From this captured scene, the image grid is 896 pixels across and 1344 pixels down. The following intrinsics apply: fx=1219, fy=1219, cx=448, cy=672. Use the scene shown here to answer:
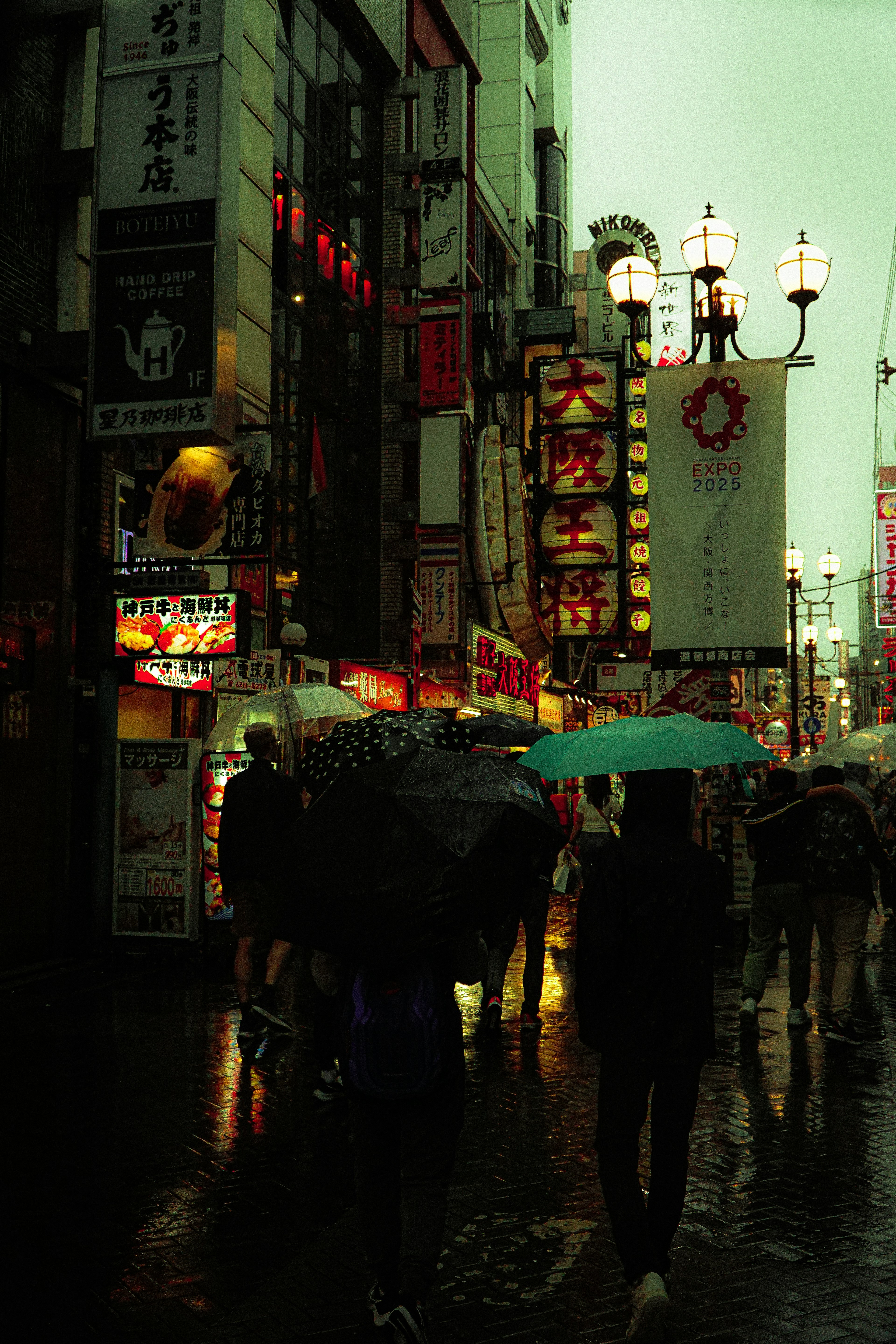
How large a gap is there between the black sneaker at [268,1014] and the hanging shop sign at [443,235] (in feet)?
56.6

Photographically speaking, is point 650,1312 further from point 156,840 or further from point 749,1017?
point 156,840

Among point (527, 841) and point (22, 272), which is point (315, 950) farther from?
point (22, 272)

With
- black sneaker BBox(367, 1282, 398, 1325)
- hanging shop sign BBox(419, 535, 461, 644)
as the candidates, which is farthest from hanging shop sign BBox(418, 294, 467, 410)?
black sneaker BBox(367, 1282, 398, 1325)

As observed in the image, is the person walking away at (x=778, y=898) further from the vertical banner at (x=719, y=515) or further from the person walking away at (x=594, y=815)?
the vertical banner at (x=719, y=515)

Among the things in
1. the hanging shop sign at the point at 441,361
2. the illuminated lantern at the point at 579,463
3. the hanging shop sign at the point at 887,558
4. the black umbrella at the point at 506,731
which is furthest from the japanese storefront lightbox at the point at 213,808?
the hanging shop sign at the point at 887,558

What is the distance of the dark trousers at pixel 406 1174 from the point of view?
3.95 m

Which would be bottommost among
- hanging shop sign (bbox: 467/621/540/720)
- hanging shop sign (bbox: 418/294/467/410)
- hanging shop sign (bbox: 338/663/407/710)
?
hanging shop sign (bbox: 338/663/407/710)

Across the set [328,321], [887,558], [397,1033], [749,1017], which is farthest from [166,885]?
[887,558]

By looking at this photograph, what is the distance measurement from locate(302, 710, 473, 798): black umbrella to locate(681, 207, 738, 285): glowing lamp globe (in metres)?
10.2

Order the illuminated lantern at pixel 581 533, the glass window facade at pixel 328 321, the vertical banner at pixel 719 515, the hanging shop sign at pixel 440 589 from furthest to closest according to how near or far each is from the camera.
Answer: the illuminated lantern at pixel 581 533
the hanging shop sign at pixel 440 589
the glass window facade at pixel 328 321
the vertical banner at pixel 719 515

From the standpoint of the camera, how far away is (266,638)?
60.5 ft

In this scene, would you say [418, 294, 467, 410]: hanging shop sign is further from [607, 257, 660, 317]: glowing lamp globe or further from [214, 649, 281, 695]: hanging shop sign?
[214, 649, 281, 695]: hanging shop sign

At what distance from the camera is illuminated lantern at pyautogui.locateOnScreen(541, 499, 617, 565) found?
85.8ft

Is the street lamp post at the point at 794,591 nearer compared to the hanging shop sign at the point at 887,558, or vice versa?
the street lamp post at the point at 794,591
